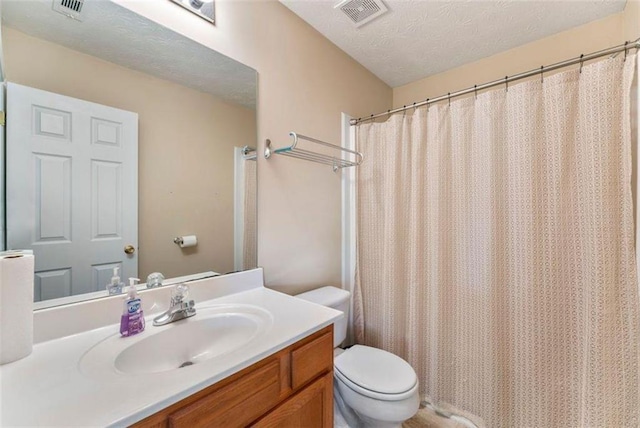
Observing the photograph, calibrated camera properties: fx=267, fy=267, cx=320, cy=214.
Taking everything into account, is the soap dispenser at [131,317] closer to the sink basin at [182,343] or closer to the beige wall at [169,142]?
the sink basin at [182,343]

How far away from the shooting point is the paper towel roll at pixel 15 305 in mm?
669

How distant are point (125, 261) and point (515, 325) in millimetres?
1806

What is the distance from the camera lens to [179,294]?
1.00m

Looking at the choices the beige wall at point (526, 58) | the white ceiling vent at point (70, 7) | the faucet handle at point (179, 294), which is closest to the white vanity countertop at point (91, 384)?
the faucet handle at point (179, 294)

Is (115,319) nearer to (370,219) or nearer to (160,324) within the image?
(160,324)

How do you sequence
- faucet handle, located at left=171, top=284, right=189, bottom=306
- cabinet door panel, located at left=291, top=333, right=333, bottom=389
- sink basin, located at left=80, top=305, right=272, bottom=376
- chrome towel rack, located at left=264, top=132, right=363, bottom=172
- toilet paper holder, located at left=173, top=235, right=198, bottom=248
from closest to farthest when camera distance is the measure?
1. sink basin, located at left=80, top=305, right=272, bottom=376
2. cabinet door panel, located at left=291, top=333, right=333, bottom=389
3. faucet handle, located at left=171, top=284, right=189, bottom=306
4. toilet paper holder, located at left=173, top=235, right=198, bottom=248
5. chrome towel rack, located at left=264, top=132, right=363, bottom=172

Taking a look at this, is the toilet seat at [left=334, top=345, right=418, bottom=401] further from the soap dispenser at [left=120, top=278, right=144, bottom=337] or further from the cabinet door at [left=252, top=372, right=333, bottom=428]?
the soap dispenser at [left=120, top=278, right=144, bottom=337]

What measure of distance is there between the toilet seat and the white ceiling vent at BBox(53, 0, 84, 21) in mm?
1786

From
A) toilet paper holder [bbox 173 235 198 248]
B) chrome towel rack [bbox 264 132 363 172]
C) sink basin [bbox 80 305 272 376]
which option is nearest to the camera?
sink basin [bbox 80 305 272 376]

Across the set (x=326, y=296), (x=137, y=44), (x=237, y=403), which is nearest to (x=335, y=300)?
(x=326, y=296)

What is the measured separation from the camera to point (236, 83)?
1306 millimetres

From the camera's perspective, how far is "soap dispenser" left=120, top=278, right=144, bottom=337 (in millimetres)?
843

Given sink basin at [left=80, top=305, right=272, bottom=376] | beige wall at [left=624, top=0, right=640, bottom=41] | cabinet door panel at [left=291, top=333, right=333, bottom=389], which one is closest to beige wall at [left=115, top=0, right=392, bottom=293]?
sink basin at [left=80, top=305, right=272, bottom=376]

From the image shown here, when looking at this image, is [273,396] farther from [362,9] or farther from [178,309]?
[362,9]
